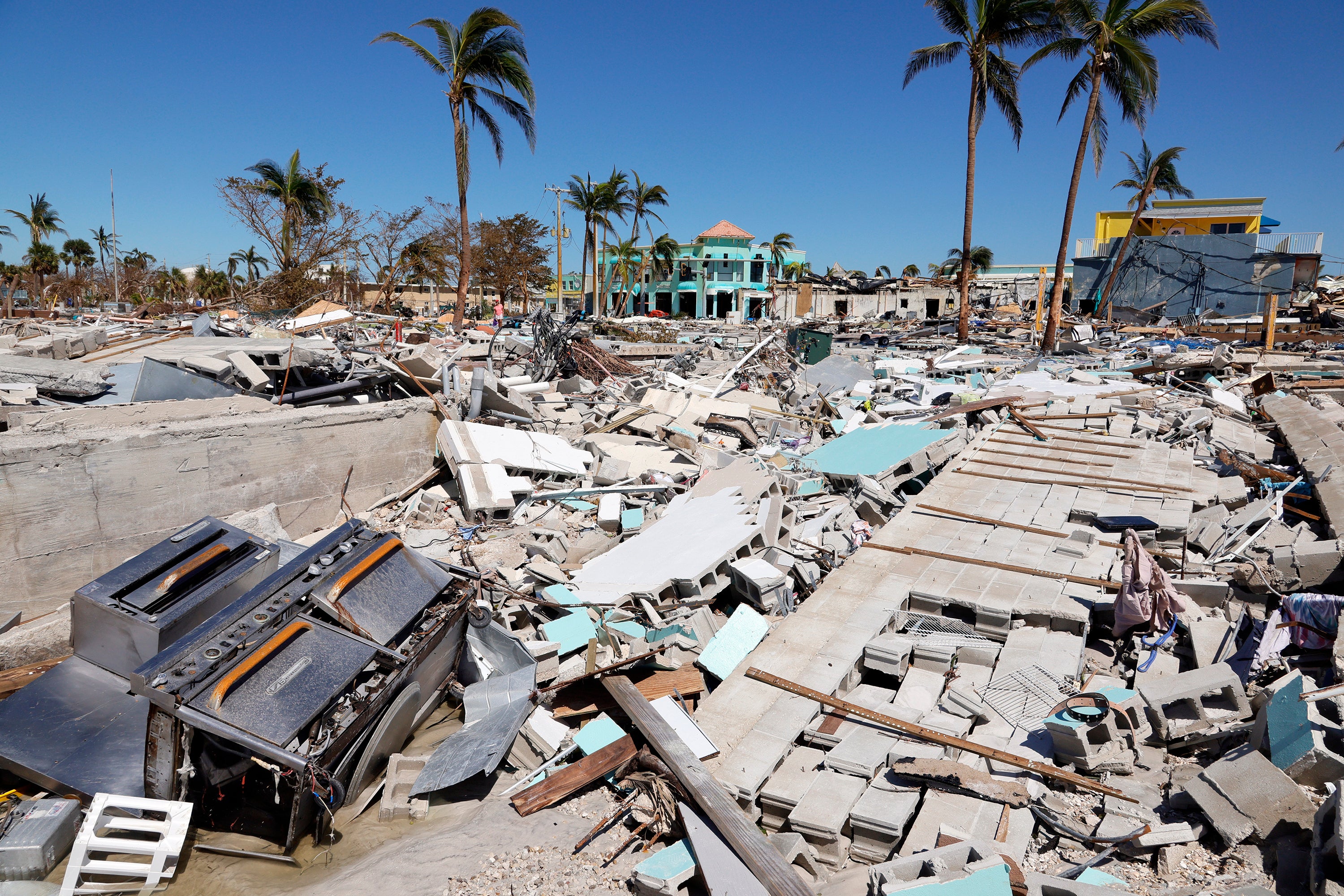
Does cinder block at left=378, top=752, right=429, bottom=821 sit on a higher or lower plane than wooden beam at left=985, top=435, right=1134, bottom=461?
lower

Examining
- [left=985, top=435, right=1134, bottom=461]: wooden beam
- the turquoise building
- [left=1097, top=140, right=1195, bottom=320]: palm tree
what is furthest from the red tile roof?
[left=985, top=435, right=1134, bottom=461]: wooden beam

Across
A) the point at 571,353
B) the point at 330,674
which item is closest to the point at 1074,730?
the point at 330,674

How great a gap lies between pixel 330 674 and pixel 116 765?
144cm

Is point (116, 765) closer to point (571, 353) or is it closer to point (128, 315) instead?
point (571, 353)

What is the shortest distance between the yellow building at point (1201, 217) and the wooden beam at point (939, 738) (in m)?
39.3

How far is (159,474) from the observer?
6582 mm

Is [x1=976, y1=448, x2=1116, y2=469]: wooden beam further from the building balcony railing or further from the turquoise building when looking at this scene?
the turquoise building

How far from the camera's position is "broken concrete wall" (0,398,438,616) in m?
5.88

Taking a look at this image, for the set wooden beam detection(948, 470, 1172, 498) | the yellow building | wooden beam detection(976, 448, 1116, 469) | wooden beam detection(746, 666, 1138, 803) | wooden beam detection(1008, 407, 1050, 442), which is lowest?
wooden beam detection(746, 666, 1138, 803)

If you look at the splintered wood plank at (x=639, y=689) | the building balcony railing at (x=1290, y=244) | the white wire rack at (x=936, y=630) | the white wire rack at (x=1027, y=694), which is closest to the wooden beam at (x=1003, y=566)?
the white wire rack at (x=936, y=630)

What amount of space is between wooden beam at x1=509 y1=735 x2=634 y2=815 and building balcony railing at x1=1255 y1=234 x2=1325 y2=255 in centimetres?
3652

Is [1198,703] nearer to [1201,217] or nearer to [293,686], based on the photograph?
[293,686]

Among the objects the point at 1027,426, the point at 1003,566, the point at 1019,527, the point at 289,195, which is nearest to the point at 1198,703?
the point at 1003,566

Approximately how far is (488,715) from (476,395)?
5.88 meters
